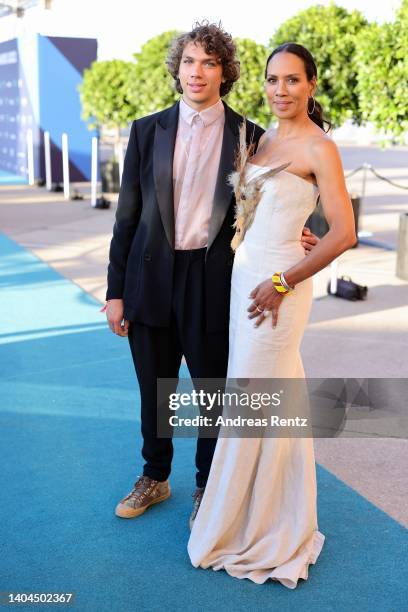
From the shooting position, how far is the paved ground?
155 inches

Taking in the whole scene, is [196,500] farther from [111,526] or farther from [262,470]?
[262,470]

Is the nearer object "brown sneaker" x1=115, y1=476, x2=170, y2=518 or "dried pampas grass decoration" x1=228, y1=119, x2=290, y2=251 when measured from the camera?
"dried pampas grass decoration" x1=228, y1=119, x2=290, y2=251

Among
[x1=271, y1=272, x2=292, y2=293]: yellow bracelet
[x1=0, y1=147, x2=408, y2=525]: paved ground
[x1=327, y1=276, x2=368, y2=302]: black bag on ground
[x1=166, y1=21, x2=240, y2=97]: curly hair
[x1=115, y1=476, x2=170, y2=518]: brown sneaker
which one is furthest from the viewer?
[x1=327, y1=276, x2=368, y2=302]: black bag on ground

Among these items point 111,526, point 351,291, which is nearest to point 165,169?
point 111,526

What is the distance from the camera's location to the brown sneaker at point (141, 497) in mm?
3416

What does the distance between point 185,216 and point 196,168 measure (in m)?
0.19

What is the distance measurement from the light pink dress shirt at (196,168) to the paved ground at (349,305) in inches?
61.8

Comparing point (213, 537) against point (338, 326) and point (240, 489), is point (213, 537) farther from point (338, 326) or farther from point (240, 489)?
point (338, 326)

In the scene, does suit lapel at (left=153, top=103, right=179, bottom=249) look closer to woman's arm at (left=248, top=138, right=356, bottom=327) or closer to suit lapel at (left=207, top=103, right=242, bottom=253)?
suit lapel at (left=207, top=103, right=242, bottom=253)

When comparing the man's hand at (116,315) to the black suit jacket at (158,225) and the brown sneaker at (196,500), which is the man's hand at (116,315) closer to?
the black suit jacket at (158,225)

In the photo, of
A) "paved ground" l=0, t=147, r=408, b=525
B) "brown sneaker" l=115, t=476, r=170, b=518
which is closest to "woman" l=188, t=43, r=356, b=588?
"brown sneaker" l=115, t=476, r=170, b=518

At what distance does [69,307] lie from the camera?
7.07 metres

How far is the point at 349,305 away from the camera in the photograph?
721 cm

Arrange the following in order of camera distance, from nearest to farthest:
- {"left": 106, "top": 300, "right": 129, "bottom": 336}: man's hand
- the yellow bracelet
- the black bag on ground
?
the yellow bracelet → {"left": 106, "top": 300, "right": 129, "bottom": 336}: man's hand → the black bag on ground
